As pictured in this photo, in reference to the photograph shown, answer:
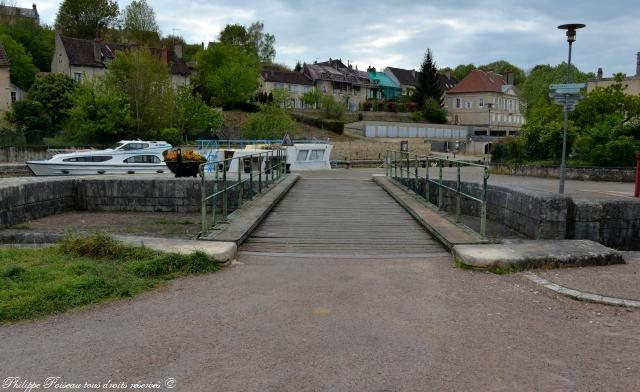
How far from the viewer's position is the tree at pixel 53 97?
47.9m

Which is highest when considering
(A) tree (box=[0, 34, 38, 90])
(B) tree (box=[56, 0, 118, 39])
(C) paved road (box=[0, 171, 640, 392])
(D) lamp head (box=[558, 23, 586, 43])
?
(B) tree (box=[56, 0, 118, 39])

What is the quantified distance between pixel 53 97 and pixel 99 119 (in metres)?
11.3

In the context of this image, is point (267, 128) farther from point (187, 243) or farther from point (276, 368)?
point (276, 368)

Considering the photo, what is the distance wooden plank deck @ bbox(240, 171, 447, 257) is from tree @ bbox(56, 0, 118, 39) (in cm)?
7796

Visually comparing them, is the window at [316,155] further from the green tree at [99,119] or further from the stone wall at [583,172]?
the green tree at [99,119]

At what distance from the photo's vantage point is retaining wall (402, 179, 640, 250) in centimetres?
916

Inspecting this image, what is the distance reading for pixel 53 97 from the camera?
48250mm

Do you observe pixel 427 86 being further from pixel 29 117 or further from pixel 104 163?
pixel 104 163

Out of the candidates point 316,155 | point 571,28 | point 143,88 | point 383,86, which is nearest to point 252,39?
point 383,86

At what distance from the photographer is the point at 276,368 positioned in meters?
4.11

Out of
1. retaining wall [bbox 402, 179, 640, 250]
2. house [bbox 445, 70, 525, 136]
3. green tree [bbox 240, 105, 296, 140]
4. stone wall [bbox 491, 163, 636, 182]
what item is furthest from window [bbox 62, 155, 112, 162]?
house [bbox 445, 70, 525, 136]

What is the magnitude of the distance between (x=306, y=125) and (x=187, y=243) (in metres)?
62.5

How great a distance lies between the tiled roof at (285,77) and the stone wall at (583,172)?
6096cm

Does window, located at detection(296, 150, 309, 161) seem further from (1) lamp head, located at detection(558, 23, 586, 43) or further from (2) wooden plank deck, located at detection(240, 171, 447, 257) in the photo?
(1) lamp head, located at detection(558, 23, 586, 43)
